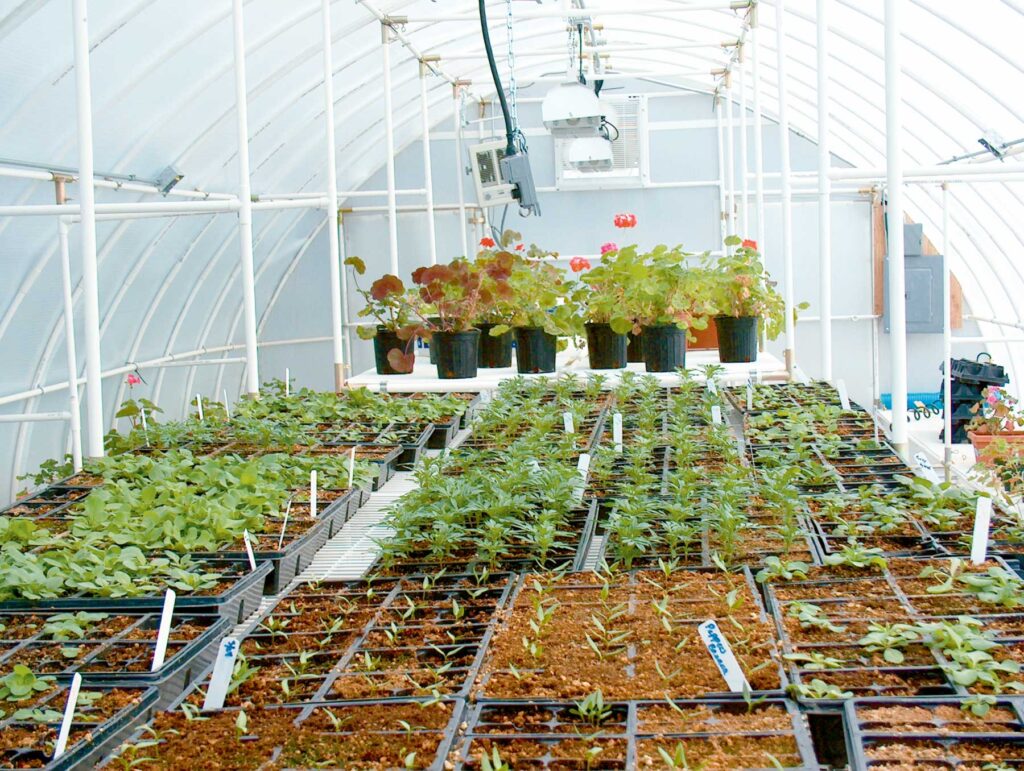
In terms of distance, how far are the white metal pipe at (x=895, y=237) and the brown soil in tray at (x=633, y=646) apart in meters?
1.32

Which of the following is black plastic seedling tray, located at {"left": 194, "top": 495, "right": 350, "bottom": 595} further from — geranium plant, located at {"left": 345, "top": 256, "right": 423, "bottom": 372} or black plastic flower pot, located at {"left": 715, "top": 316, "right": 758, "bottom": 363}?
black plastic flower pot, located at {"left": 715, "top": 316, "right": 758, "bottom": 363}

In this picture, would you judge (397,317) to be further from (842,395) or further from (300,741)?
(300,741)

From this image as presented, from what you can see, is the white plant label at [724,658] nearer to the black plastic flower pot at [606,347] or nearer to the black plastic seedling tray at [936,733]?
the black plastic seedling tray at [936,733]

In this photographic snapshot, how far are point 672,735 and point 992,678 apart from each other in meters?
0.51

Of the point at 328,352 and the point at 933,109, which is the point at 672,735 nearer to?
the point at 933,109

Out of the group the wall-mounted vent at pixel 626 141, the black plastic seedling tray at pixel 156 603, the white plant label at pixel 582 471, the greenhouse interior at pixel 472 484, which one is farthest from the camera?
the wall-mounted vent at pixel 626 141

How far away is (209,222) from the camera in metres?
9.42

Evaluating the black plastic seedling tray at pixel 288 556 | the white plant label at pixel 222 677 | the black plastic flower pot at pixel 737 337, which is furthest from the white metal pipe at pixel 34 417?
the white plant label at pixel 222 677

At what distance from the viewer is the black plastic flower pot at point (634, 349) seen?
5773mm

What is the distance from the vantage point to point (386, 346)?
5.58 meters

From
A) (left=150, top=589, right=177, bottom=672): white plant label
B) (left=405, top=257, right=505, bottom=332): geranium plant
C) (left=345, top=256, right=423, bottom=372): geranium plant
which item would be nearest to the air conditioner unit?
(left=345, top=256, right=423, bottom=372): geranium plant

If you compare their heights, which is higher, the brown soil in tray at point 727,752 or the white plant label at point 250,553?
the white plant label at point 250,553

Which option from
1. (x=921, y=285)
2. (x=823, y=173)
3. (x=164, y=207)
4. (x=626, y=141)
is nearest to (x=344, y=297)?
(x=626, y=141)

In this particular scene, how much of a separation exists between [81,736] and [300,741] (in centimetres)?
34
